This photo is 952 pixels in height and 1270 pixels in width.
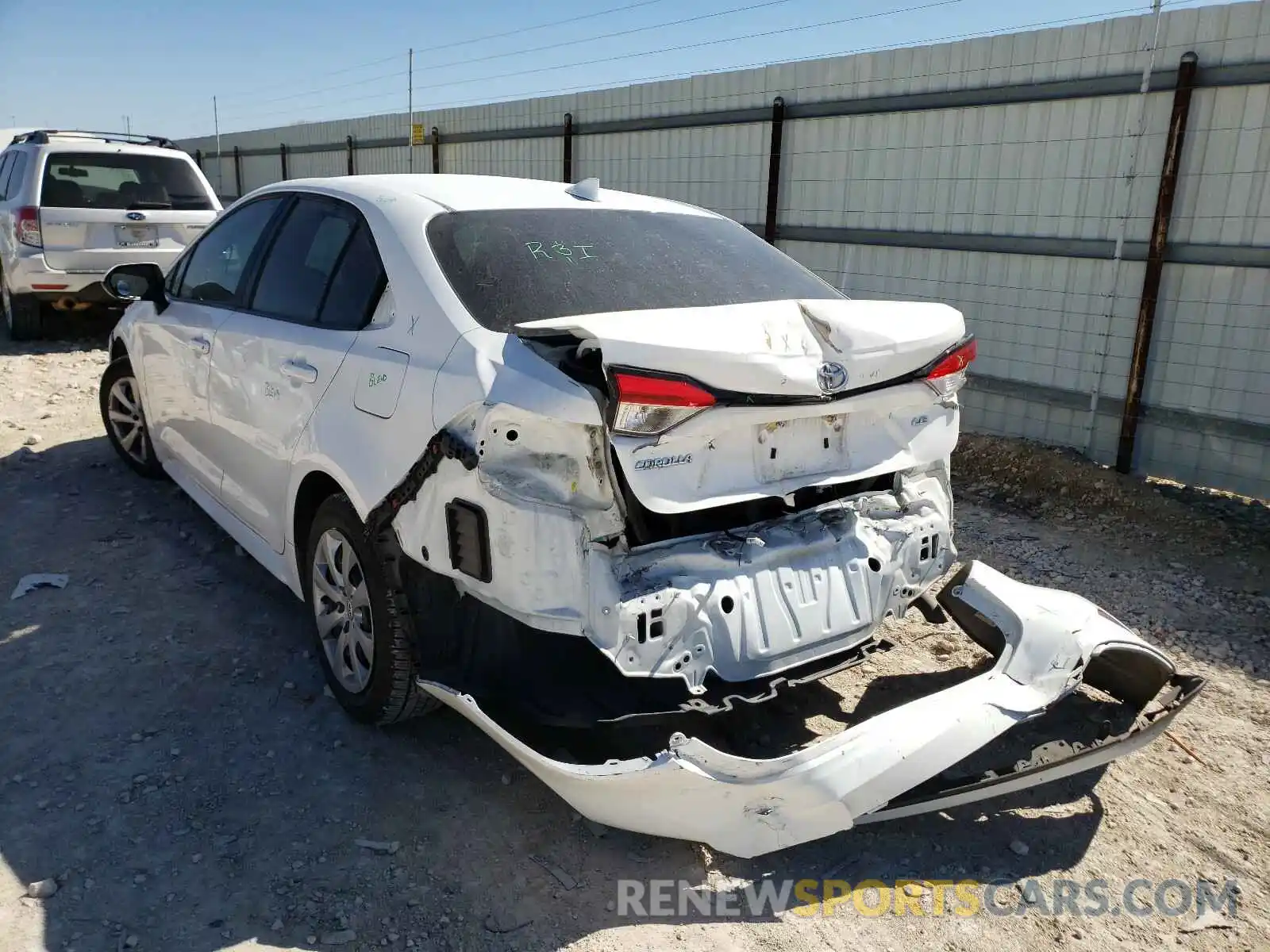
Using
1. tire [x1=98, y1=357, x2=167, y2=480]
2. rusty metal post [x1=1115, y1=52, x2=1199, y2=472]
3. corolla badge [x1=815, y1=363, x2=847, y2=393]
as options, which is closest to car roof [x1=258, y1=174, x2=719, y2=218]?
corolla badge [x1=815, y1=363, x2=847, y2=393]

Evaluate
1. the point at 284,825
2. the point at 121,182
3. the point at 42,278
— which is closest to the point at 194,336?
the point at 284,825

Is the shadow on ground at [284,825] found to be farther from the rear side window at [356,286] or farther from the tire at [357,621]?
the rear side window at [356,286]

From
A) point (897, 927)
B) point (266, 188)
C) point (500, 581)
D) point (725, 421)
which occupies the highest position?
point (266, 188)

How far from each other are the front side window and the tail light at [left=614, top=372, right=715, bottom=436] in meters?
2.29

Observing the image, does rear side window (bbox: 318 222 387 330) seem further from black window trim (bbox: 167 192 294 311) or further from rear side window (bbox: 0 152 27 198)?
rear side window (bbox: 0 152 27 198)

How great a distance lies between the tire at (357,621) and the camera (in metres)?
2.99

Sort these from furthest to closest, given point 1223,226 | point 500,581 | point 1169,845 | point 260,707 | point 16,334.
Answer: point 16,334 → point 1223,226 → point 260,707 → point 1169,845 → point 500,581

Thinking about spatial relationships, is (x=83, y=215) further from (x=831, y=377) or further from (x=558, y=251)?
(x=831, y=377)

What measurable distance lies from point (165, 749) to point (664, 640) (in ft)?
5.92

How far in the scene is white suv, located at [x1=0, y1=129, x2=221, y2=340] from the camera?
8.91m

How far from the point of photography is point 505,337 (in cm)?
266

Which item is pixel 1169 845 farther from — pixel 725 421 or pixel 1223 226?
pixel 1223 226

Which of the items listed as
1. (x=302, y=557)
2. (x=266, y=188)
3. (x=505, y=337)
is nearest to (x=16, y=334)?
(x=266, y=188)

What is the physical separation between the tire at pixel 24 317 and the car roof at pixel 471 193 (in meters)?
6.81
